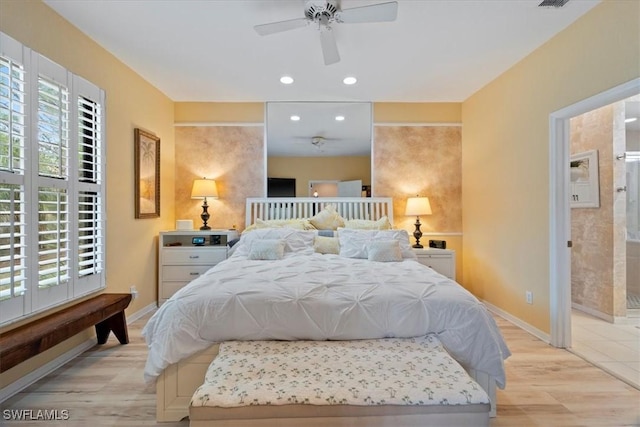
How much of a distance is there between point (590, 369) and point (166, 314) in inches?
124

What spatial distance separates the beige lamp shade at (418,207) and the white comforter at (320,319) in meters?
2.42

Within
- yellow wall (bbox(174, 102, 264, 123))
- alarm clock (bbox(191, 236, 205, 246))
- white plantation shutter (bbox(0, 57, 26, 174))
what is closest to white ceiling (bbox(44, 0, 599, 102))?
yellow wall (bbox(174, 102, 264, 123))

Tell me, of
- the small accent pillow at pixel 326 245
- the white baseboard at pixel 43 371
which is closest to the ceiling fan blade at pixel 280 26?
the small accent pillow at pixel 326 245

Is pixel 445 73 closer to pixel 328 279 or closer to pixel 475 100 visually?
pixel 475 100

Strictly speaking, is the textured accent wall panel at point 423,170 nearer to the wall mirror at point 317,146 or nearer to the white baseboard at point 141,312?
the wall mirror at point 317,146

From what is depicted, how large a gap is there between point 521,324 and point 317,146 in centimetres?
329

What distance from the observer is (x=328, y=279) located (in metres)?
2.36

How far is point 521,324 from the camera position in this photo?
137 inches

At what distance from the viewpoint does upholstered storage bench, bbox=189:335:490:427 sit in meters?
1.44

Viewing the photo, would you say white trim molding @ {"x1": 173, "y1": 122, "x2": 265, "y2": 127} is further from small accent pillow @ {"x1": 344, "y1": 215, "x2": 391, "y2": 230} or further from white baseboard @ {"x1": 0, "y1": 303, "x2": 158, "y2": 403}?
white baseboard @ {"x1": 0, "y1": 303, "x2": 158, "y2": 403}

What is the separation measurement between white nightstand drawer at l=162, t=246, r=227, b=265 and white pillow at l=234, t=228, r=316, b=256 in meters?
0.69

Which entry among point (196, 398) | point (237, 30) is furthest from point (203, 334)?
point (237, 30)

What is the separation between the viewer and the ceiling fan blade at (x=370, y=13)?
2.22 metres

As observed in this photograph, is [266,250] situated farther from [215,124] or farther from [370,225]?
[215,124]
